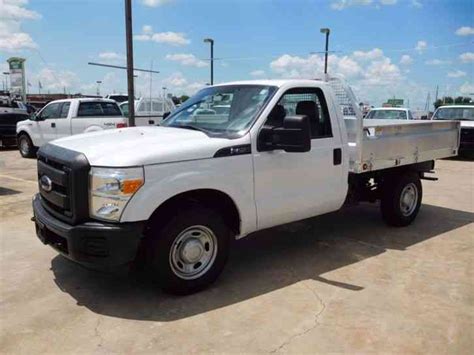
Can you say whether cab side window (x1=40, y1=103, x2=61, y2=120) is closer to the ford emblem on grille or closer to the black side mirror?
the ford emblem on grille

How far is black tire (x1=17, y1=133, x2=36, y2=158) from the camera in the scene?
599 inches

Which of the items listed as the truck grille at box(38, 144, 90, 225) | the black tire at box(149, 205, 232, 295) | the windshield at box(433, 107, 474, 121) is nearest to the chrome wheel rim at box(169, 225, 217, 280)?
the black tire at box(149, 205, 232, 295)

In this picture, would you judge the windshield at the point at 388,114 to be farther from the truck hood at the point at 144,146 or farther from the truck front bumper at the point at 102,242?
the truck front bumper at the point at 102,242

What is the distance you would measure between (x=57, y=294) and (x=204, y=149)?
6.30 ft

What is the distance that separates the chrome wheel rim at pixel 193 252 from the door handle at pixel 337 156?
1764 mm

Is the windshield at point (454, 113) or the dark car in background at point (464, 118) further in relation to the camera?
the windshield at point (454, 113)

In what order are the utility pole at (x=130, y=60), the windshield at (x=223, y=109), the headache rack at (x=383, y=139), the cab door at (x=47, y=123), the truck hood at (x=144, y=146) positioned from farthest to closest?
1. the cab door at (x=47, y=123)
2. the utility pole at (x=130, y=60)
3. the headache rack at (x=383, y=139)
4. the windshield at (x=223, y=109)
5. the truck hood at (x=144, y=146)

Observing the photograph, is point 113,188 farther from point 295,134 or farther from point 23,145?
point 23,145

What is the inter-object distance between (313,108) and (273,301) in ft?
7.24

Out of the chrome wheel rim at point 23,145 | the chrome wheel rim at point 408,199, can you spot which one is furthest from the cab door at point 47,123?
the chrome wheel rim at point 408,199

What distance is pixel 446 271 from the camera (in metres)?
5.19

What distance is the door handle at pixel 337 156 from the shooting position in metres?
5.39

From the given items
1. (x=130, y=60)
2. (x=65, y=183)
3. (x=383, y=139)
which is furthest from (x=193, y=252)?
(x=130, y=60)

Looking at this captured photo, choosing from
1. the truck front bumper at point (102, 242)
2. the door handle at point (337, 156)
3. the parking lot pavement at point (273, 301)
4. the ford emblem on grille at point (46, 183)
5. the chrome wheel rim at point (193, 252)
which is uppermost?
the door handle at point (337, 156)
